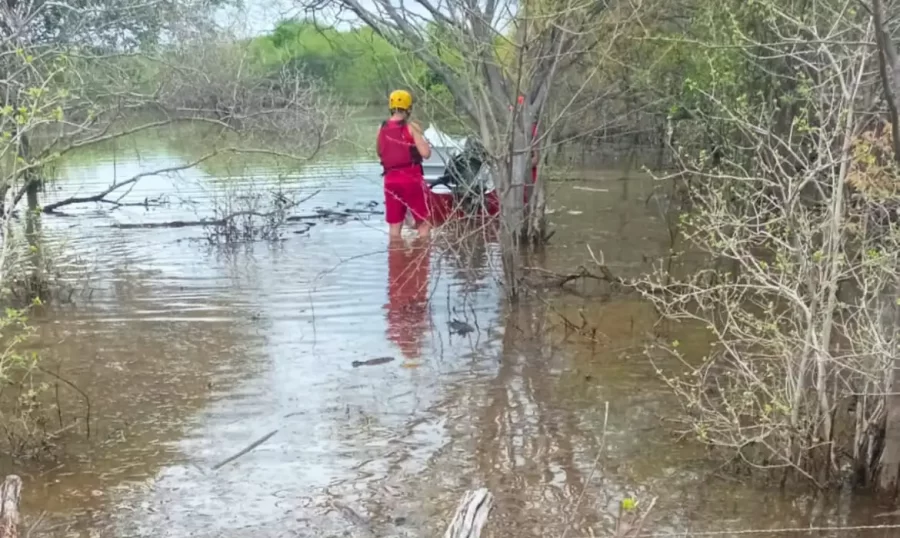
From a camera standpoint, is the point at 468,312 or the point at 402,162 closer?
the point at 468,312

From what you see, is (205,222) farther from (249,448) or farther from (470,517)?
(470,517)

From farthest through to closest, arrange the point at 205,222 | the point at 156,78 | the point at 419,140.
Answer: the point at 205,222 < the point at 156,78 < the point at 419,140

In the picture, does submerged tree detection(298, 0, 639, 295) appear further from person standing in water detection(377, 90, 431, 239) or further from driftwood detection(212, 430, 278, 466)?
driftwood detection(212, 430, 278, 466)

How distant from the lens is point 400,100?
10.6m

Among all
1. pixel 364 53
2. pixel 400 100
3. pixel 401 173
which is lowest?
pixel 401 173

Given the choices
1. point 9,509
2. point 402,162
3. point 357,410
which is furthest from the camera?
point 402,162

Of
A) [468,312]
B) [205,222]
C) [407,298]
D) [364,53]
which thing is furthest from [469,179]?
[205,222]

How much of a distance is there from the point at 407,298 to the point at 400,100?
7.24 feet

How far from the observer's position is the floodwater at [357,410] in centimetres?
504

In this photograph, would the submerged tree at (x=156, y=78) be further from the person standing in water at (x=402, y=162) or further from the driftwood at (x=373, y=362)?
the driftwood at (x=373, y=362)

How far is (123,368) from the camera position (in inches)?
298

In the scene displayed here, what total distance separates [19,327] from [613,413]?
209 inches

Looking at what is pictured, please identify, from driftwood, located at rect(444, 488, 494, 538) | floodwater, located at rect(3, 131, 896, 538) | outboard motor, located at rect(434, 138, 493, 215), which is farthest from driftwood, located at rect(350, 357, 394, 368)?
driftwood, located at rect(444, 488, 494, 538)

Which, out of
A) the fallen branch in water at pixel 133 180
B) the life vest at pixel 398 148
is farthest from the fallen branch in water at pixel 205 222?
the life vest at pixel 398 148
